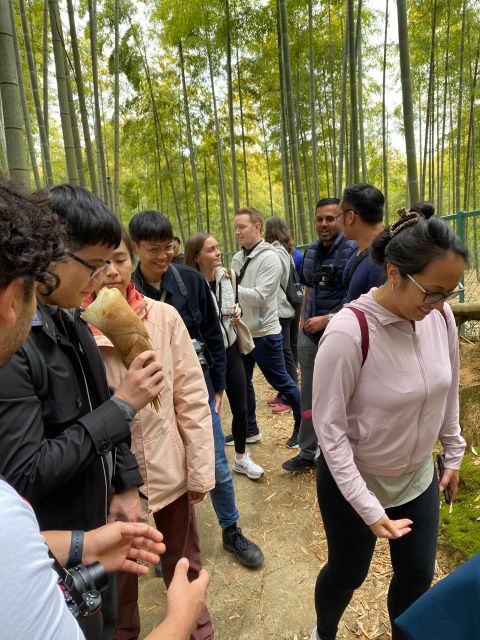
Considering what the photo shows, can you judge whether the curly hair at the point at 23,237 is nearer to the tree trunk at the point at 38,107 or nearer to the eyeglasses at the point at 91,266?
the eyeglasses at the point at 91,266

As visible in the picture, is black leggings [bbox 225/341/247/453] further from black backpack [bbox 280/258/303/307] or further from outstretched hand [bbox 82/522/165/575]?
outstretched hand [bbox 82/522/165/575]

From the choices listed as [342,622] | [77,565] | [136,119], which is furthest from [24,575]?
[136,119]

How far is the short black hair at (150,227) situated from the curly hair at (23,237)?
4.05 feet

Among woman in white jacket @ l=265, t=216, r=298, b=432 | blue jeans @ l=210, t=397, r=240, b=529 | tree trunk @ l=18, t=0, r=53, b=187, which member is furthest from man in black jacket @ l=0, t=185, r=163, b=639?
tree trunk @ l=18, t=0, r=53, b=187

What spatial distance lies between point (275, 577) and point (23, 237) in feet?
7.41

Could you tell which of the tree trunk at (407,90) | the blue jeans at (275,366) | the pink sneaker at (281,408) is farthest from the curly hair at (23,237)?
the tree trunk at (407,90)

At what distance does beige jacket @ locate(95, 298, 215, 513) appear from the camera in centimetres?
150

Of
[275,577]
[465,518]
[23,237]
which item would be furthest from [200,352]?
[465,518]

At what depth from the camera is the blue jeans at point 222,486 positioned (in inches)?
86.8

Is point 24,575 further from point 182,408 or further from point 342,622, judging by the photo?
point 342,622

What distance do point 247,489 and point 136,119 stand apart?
1125cm

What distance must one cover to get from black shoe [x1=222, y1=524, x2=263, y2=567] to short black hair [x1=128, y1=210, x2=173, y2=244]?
1.70m

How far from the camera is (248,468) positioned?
3.07 metres

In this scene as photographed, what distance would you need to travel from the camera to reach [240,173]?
16953 millimetres
